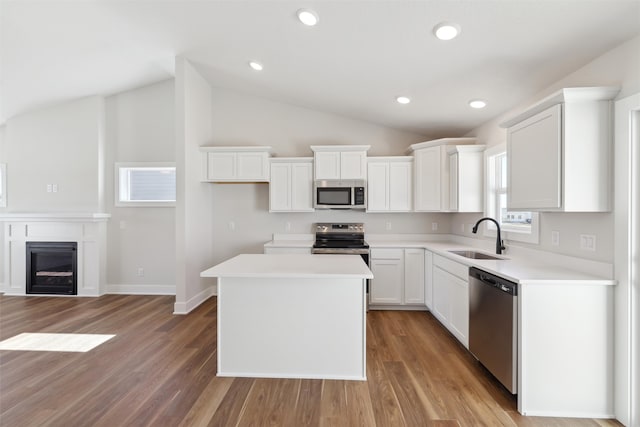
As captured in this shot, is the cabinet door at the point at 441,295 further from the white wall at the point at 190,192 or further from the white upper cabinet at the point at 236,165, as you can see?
the white wall at the point at 190,192

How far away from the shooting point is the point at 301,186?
426 centimetres

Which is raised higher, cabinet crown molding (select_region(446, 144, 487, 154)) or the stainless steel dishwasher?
cabinet crown molding (select_region(446, 144, 487, 154))

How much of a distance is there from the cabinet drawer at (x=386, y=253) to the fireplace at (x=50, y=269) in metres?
4.58

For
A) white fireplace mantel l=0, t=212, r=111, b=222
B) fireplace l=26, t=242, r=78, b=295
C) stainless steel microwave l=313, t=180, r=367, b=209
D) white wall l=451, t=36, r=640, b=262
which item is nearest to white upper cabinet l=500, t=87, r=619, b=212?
white wall l=451, t=36, r=640, b=262

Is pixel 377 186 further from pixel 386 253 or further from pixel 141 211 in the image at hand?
pixel 141 211

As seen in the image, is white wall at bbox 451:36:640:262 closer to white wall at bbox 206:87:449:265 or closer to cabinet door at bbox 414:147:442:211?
cabinet door at bbox 414:147:442:211

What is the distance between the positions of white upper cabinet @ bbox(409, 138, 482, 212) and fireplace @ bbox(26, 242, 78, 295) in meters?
5.32

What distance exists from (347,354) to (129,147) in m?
4.55

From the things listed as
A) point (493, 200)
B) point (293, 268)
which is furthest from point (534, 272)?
point (293, 268)

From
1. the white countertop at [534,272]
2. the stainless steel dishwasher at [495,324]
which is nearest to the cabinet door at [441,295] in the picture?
the white countertop at [534,272]

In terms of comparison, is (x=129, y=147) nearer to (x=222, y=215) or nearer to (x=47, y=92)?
(x=47, y=92)

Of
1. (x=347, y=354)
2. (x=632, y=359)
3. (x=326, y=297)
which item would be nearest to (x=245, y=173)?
(x=326, y=297)

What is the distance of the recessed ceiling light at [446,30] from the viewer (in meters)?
2.11

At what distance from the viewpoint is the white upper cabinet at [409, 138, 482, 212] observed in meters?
3.79
